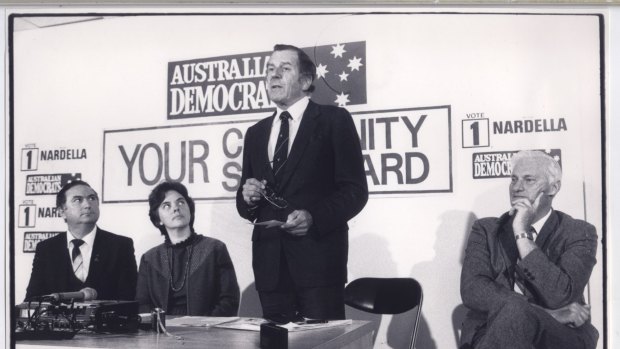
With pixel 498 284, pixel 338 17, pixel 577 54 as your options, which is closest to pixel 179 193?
pixel 338 17

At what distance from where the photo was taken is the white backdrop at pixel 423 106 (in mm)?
2885

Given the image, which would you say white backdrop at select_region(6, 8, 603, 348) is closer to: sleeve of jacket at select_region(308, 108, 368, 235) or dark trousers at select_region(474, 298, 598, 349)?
sleeve of jacket at select_region(308, 108, 368, 235)

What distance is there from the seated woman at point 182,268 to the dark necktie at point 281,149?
1.48 ft

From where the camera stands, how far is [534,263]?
8.91ft

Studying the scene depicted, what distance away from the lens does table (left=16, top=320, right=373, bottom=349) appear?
1998 mm

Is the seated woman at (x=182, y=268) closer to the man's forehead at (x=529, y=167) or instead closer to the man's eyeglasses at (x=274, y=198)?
the man's eyeglasses at (x=274, y=198)

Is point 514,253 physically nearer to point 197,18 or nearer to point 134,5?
point 197,18

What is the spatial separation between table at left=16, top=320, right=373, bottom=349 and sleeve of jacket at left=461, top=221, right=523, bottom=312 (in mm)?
670

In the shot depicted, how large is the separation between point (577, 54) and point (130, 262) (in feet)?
7.94

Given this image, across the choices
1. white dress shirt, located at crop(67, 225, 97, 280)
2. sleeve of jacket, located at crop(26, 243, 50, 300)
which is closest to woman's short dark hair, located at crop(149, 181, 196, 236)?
white dress shirt, located at crop(67, 225, 97, 280)

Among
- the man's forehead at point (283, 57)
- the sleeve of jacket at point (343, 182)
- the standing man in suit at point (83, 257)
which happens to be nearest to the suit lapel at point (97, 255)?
the standing man in suit at point (83, 257)

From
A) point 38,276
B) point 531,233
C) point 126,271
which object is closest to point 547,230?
point 531,233

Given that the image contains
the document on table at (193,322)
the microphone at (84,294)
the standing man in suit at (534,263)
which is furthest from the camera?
the microphone at (84,294)

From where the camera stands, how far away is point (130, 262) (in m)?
3.05
